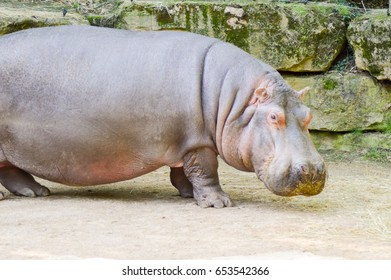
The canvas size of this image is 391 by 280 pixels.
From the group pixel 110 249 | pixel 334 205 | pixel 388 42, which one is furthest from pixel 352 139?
pixel 110 249

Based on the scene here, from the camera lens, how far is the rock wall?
9.10 m

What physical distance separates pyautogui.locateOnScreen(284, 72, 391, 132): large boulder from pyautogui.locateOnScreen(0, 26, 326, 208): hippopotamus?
2.50 m

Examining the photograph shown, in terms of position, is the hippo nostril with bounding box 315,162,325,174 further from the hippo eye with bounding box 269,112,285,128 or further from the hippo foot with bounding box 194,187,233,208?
the hippo foot with bounding box 194,187,233,208

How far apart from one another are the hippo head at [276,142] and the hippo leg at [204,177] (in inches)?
6.2

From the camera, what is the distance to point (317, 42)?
923 centimetres

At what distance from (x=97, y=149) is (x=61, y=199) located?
556 millimetres

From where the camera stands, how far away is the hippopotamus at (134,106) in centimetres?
662

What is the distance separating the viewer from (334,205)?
684cm

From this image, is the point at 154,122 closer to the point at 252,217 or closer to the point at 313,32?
the point at 252,217

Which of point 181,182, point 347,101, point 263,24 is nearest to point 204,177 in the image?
point 181,182

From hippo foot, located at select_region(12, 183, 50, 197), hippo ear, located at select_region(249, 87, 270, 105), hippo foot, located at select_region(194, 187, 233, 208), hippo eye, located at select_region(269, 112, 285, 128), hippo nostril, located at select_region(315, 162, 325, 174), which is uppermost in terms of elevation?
hippo ear, located at select_region(249, 87, 270, 105)

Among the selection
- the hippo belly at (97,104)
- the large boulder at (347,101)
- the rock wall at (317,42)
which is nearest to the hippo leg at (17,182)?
the hippo belly at (97,104)

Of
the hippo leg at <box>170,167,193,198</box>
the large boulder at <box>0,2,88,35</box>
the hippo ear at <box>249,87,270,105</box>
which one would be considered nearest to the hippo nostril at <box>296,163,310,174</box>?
the hippo ear at <box>249,87,270,105</box>

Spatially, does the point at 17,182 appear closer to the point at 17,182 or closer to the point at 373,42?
the point at 17,182
